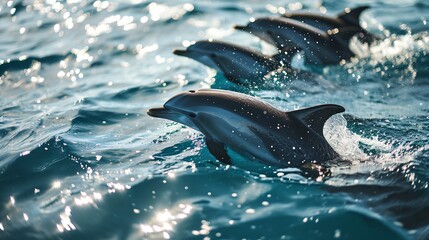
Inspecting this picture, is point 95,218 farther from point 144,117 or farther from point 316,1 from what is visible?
point 316,1

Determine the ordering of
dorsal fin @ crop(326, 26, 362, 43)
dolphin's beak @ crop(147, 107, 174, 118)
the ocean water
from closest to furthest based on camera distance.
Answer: the ocean water → dolphin's beak @ crop(147, 107, 174, 118) → dorsal fin @ crop(326, 26, 362, 43)

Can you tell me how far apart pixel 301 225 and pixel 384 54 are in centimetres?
653

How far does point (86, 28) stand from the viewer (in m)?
13.6

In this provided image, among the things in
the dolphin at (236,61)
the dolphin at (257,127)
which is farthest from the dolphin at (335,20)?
the dolphin at (257,127)

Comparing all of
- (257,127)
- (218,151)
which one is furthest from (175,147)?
(257,127)

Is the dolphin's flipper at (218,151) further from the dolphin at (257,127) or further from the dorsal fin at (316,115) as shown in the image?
the dorsal fin at (316,115)

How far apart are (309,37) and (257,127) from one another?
173 inches

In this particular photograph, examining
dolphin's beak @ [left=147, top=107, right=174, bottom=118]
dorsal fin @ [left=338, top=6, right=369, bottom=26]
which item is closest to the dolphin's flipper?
dolphin's beak @ [left=147, top=107, right=174, bottom=118]

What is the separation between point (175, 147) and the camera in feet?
23.8

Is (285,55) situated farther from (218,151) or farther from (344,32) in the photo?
(218,151)

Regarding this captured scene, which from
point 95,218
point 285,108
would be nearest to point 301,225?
point 95,218

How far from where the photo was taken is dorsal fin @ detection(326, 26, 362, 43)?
1052 centimetres

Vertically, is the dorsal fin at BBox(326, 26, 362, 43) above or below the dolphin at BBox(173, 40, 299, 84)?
above

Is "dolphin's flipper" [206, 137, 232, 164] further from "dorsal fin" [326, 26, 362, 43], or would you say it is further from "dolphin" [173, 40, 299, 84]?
"dorsal fin" [326, 26, 362, 43]
